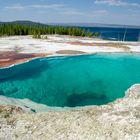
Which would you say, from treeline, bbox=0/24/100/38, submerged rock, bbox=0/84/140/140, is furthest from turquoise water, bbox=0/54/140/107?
treeline, bbox=0/24/100/38

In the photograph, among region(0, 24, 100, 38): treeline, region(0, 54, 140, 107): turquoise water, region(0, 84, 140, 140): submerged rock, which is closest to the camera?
region(0, 84, 140, 140): submerged rock

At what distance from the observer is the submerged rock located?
14.3 m

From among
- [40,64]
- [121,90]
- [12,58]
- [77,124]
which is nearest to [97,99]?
[121,90]

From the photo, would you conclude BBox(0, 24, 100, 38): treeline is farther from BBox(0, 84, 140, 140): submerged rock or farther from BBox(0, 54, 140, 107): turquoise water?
BBox(0, 84, 140, 140): submerged rock

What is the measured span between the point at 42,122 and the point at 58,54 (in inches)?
1255

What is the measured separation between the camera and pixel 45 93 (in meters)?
26.6

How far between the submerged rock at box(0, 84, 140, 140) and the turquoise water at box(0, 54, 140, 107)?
6589 mm

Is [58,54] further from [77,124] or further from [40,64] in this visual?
[77,124]

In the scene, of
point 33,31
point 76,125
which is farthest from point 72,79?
point 33,31

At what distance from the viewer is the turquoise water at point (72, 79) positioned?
25.4 meters

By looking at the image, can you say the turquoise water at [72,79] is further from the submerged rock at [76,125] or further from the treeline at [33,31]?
the treeline at [33,31]

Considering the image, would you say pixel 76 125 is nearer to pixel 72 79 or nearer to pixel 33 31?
pixel 72 79

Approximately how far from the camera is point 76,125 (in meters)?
15.3

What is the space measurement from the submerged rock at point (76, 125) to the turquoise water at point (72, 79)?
21.6 ft
